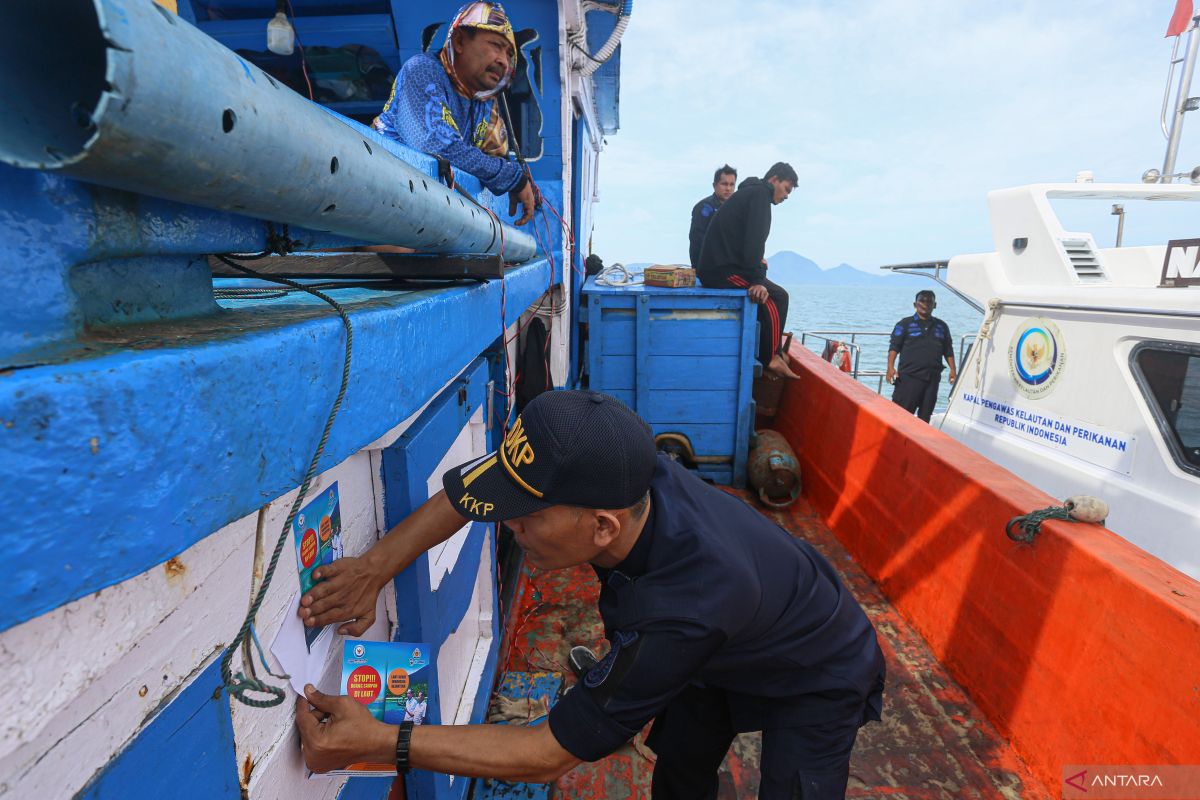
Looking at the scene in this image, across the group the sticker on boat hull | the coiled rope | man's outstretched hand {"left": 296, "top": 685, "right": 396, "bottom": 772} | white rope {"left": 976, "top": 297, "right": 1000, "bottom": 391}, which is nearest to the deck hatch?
the sticker on boat hull

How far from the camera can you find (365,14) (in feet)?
15.8

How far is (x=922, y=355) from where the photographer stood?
26.6ft

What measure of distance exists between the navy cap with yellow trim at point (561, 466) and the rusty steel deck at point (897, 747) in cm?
191

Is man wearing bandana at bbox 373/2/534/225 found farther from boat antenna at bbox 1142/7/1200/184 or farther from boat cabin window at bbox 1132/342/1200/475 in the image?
boat antenna at bbox 1142/7/1200/184

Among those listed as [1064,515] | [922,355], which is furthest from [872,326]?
[1064,515]

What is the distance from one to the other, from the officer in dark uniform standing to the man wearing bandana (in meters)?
7.16

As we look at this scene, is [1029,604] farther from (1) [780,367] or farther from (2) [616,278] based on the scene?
(2) [616,278]

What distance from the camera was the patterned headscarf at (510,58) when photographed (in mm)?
2459

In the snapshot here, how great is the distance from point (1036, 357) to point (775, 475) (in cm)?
250

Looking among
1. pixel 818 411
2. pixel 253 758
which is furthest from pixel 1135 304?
pixel 253 758

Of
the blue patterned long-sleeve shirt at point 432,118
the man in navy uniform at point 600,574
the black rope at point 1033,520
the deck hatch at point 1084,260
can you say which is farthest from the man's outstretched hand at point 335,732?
the deck hatch at point 1084,260

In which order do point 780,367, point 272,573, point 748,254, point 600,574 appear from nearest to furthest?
point 272,573, point 600,574, point 748,254, point 780,367

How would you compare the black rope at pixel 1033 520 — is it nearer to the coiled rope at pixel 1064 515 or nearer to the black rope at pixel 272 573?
the coiled rope at pixel 1064 515

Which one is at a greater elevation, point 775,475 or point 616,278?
point 616,278
